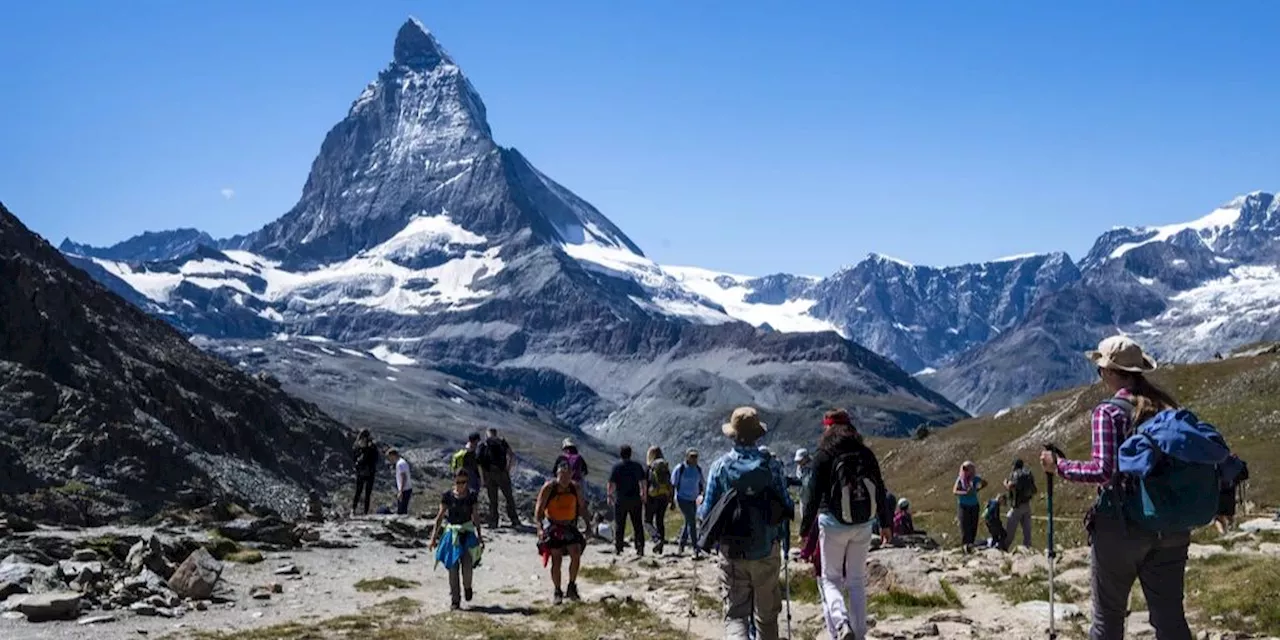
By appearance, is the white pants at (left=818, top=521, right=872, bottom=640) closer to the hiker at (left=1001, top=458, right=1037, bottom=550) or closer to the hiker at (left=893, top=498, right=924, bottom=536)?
the hiker at (left=1001, top=458, right=1037, bottom=550)

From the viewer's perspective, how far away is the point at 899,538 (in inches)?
1436

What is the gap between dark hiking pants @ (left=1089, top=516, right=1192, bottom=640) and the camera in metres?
10.5

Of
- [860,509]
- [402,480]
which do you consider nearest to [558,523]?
[860,509]

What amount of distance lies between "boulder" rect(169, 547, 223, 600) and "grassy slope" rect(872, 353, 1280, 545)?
23219 mm

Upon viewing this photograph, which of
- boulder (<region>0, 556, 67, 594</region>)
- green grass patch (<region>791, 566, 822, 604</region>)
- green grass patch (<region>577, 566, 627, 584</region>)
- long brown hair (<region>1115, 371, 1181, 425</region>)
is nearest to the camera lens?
long brown hair (<region>1115, 371, 1181, 425</region>)

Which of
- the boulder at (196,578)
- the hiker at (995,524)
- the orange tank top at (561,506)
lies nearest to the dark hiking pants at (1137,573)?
the orange tank top at (561,506)

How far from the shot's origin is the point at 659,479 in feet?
106

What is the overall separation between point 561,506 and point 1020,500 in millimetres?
15451

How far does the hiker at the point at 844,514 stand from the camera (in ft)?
46.3

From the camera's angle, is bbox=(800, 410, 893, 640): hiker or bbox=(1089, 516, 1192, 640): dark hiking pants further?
bbox=(800, 410, 893, 640): hiker

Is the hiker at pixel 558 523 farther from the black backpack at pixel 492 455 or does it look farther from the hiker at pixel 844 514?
the black backpack at pixel 492 455

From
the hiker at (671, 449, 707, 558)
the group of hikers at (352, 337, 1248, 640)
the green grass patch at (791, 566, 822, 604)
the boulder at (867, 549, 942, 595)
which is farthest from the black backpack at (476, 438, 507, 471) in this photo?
the boulder at (867, 549, 942, 595)

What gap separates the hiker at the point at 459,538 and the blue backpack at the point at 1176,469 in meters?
15.4

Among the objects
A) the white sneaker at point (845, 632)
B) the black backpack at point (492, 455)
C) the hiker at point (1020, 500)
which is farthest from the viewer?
the black backpack at point (492, 455)
